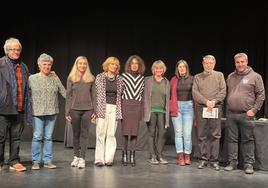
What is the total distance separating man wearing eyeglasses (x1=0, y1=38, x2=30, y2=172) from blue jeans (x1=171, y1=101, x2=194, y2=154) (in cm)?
196

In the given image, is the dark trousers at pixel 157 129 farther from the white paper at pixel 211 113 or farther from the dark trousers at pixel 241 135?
the dark trousers at pixel 241 135

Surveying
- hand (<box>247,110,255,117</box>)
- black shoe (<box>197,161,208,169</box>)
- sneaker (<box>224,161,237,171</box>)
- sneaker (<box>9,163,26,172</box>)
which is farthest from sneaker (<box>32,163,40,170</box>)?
hand (<box>247,110,255,117</box>)

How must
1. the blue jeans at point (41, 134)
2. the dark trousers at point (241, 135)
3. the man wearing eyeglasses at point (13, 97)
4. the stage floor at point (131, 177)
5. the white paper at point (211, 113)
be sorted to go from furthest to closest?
the white paper at point (211, 113), the dark trousers at point (241, 135), the blue jeans at point (41, 134), the man wearing eyeglasses at point (13, 97), the stage floor at point (131, 177)

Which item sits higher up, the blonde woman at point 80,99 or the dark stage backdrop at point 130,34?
the dark stage backdrop at point 130,34

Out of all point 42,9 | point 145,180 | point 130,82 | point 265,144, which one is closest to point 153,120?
point 130,82

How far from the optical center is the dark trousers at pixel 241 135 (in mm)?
4883

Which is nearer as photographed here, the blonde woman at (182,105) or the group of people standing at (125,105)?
the group of people standing at (125,105)

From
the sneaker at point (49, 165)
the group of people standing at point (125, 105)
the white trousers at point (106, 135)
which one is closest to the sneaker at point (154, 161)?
the group of people standing at point (125, 105)

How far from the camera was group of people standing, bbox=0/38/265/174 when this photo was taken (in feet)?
15.4

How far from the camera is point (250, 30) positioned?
Result: 7.46 m

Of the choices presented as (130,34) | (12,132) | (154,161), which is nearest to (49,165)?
(12,132)

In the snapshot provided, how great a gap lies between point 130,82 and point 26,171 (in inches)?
66.8

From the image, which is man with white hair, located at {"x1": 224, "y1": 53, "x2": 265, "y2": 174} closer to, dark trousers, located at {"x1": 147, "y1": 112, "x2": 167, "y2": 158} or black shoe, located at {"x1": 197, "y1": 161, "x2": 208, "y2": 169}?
black shoe, located at {"x1": 197, "y1": 161, "x2": 208, "y2": 169}

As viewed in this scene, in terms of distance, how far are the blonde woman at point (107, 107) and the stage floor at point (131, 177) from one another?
22 cm
